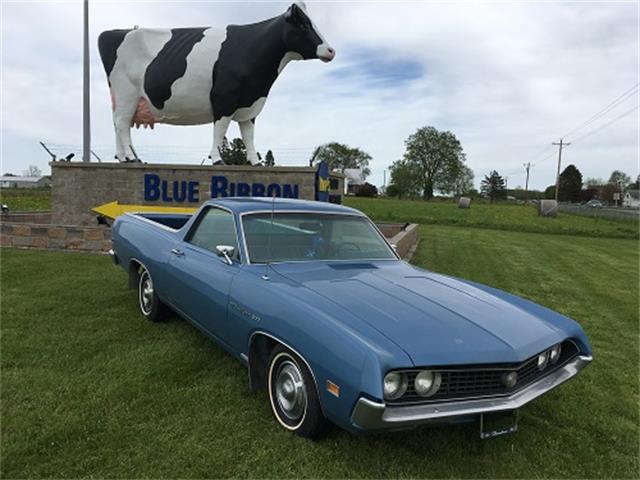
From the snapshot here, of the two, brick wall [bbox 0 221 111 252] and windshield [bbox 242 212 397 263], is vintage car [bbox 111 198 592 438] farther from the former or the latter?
brick wall [bbox 0 221 111 252]

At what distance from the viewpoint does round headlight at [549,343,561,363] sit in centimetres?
285

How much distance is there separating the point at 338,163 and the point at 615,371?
292ft

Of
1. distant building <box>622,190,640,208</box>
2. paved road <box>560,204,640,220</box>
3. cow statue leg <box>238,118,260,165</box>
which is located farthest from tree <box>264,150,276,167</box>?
distant building <box>622,190,640,208</box>

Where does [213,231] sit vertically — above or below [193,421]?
above

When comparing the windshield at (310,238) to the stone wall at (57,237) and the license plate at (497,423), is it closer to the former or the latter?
the license plate at (497,423)

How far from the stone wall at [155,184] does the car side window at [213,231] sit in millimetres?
5969

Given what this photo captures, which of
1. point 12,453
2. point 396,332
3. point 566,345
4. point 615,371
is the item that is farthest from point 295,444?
point 615,371

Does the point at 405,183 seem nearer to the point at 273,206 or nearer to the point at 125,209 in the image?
the point at 125,209

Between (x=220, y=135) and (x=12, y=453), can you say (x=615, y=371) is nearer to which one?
(x=12, y=453)

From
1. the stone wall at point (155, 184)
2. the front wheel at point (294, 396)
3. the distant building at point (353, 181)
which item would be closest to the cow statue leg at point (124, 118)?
the stone wall at point (155, 184)

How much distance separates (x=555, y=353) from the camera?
2.93m

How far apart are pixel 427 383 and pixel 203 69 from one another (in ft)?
30.4

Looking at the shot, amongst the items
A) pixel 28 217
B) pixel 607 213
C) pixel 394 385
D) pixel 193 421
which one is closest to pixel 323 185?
pixel 193 421

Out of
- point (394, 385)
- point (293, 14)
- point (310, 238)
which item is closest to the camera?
point (394, 385)
